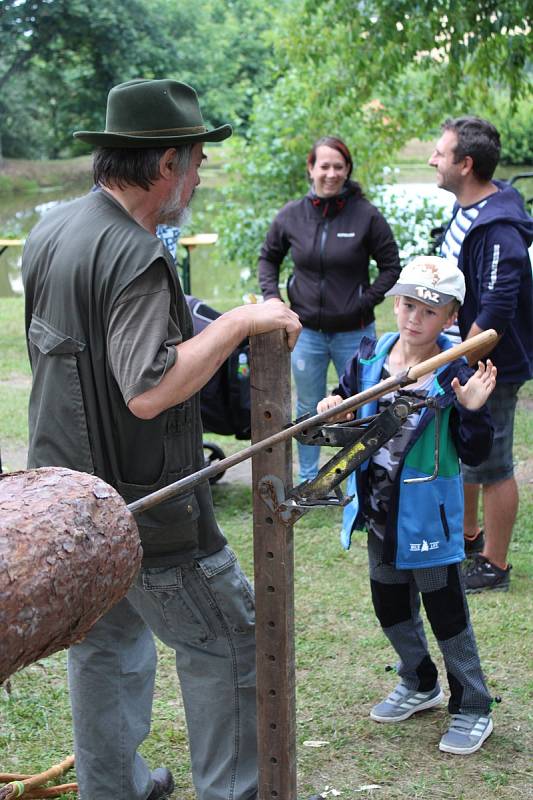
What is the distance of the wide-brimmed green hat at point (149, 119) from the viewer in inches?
98.0

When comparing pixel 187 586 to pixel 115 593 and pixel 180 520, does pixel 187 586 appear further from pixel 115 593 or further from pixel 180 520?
pixel 115 593

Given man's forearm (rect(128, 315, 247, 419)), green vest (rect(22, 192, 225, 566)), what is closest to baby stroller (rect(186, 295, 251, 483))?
green vest (rect(22, 192, 225, 566))

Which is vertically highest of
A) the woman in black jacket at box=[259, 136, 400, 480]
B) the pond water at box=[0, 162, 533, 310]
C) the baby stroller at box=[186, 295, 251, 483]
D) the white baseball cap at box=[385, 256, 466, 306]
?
the white baseball cap at box=[385, 256, 466, 306]

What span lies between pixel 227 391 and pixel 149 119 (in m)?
2.69

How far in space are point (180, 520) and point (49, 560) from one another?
892 mm

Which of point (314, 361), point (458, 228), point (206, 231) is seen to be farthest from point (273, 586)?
point (206, 231)

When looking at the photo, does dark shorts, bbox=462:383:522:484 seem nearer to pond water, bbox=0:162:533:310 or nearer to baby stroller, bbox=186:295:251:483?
baby stroller, bbox=186:295:251:483

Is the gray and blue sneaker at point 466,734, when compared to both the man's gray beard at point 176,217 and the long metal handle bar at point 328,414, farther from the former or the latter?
the man's gray beard at point 176,217

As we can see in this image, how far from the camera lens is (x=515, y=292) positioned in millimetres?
4324

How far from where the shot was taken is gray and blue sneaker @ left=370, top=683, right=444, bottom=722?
357 cm

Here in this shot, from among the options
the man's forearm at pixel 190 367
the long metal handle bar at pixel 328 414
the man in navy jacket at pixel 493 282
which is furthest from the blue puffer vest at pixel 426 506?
the man in navy jacket at pixel 493 282

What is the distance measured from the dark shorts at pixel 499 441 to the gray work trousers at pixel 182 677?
2.07 m

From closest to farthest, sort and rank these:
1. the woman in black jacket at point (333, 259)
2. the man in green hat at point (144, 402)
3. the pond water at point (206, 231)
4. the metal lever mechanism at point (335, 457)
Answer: the man in green hat at point (144, 402), the metal lever mechanism at point (335, 457), the woman in black jacket at point (333, 259), the pond water at point (206, 231)

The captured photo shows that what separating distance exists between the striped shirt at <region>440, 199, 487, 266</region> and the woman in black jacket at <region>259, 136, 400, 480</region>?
1074 mm
